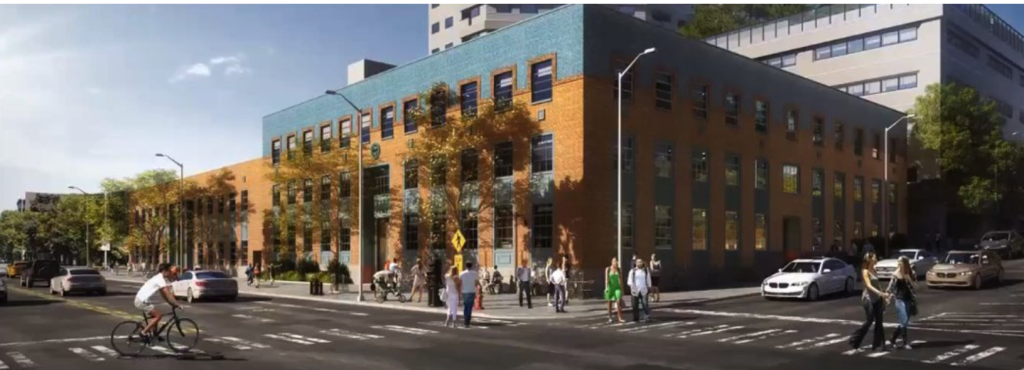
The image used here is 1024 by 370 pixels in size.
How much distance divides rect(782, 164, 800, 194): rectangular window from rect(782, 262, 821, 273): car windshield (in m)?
14.3

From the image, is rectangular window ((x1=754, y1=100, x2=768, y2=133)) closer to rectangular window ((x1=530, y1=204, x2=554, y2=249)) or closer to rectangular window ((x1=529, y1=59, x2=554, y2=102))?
rectangular window ((x1=529, y1=59, x2=554, y2=102))

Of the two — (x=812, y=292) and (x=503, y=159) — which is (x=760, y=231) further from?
(x=503, y=159)

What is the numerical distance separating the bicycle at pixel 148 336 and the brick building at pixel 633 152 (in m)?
18.4

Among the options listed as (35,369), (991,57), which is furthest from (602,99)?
(991,57)

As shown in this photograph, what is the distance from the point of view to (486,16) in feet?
285

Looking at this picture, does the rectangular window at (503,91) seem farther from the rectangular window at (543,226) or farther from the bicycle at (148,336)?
the bicycle at (148,336)

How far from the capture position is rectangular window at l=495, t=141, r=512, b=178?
3638 cm

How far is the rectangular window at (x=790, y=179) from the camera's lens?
43844 mm

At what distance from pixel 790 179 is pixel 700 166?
348 inches

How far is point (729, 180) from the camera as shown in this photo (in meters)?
39.8

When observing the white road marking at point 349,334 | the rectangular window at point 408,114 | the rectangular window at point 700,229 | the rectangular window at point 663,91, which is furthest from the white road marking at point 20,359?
the rectangular window at point 700,229

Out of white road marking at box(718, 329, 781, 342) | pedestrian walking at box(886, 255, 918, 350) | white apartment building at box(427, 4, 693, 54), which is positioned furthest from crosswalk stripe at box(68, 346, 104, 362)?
white apartment building at box(427, 4, 693, 54)

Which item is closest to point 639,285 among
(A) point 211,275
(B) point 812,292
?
(B) point 812,292

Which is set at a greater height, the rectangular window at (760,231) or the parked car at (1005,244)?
the rectangular window at (760,231)
